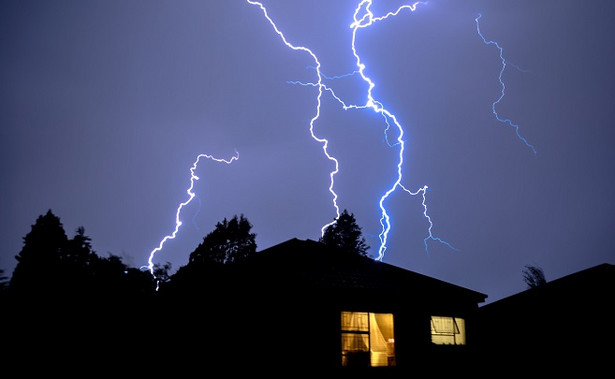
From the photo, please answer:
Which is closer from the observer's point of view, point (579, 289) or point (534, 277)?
point (579, 289)

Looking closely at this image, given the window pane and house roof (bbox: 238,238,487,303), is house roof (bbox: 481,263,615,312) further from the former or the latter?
the window pane

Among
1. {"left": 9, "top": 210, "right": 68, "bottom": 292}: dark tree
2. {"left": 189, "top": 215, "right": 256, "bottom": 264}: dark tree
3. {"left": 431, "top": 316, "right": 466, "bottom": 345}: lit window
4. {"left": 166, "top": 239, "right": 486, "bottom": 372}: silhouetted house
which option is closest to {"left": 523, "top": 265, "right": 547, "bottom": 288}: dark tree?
{"left": 166, "top": 239, "right": 486, "bottom": 372}: silhouetted house

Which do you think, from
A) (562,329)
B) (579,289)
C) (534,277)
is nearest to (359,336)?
(562,329)

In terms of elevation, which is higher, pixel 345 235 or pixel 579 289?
pixel 345 235

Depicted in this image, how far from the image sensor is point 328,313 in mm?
8094

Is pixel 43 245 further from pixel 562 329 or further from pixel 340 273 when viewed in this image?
pixel 562 329

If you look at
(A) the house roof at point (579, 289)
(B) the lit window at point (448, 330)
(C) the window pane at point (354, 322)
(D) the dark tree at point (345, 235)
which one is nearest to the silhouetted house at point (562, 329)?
(A) the house roof at point (579, 289)

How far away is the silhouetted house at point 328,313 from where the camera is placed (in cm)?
782

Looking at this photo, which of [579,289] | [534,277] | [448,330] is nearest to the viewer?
[448,330]

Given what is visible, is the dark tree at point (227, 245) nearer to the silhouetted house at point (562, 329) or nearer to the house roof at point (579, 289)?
the silhouetted house at point (562, 329)

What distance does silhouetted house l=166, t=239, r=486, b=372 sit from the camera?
7.82m

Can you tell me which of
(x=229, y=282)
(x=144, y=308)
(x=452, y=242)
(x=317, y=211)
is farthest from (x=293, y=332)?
(x=452, y=242)

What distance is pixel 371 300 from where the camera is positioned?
874 cm

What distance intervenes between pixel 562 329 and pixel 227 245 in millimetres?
18539
